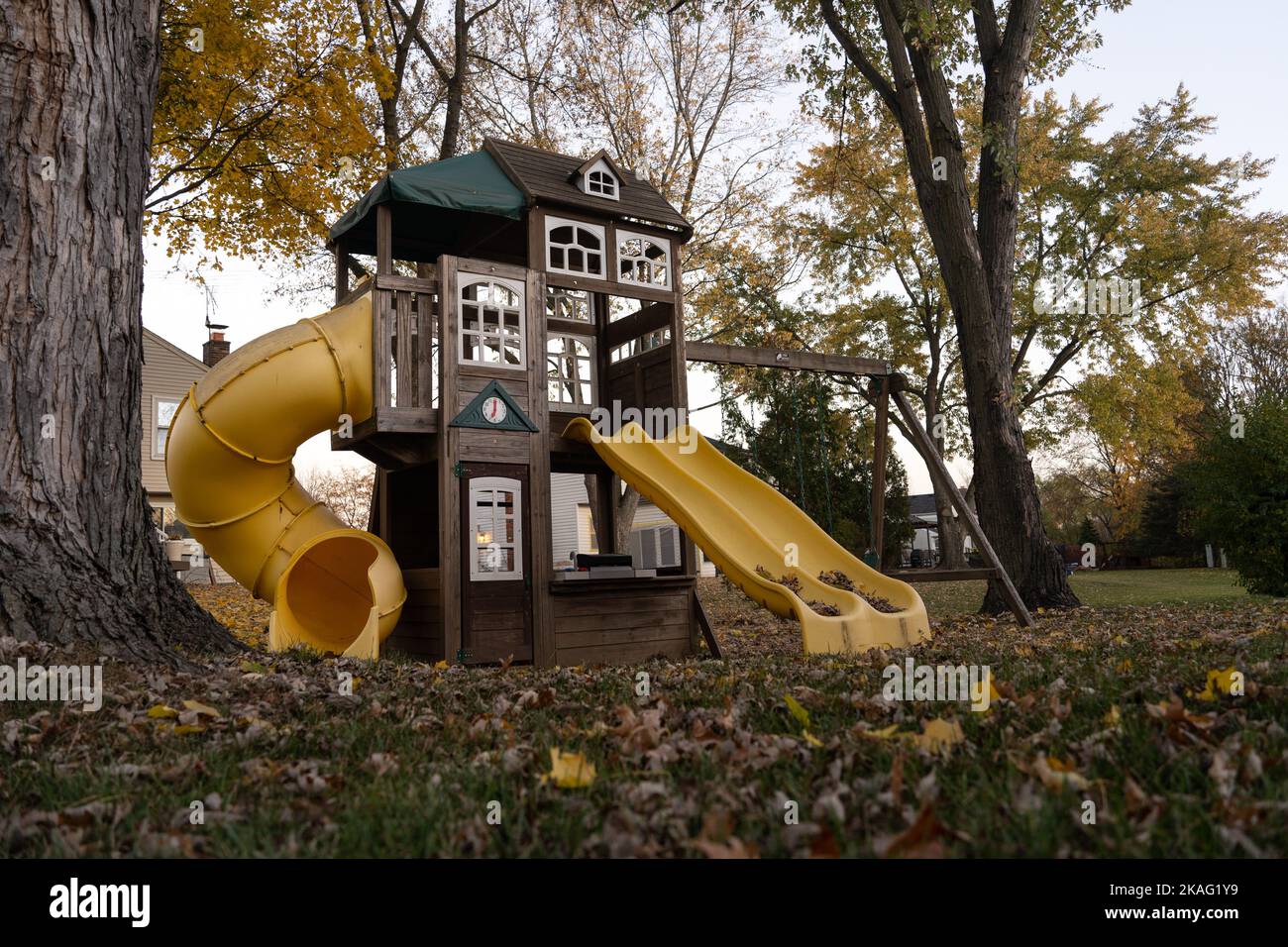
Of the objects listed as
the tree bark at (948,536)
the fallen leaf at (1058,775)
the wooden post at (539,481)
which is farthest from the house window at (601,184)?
the tree bark at (948,536)

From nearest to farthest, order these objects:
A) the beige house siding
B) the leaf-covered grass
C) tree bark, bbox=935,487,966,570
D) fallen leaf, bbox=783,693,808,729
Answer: the leaf-covered grass → fallen leaf, bbox=783,693,808,729 → tree bark, bbox=935,487,966,570 → the beige house siding

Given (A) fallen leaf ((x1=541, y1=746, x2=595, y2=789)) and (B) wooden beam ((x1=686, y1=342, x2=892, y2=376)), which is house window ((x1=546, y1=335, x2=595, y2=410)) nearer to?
(B) wooden beam ((x1=686, y1=342, x2=892, y2=376))

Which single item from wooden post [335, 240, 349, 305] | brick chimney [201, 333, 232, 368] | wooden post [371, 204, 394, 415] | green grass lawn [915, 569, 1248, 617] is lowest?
green grass lawn [915, 569, 1248, 617]

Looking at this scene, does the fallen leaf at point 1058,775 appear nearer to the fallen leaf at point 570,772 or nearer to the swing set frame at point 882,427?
the fallen leaf at point 570,772

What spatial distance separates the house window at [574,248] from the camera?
983 cm

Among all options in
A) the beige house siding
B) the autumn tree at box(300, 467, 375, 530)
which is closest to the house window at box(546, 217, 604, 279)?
the beige house siding

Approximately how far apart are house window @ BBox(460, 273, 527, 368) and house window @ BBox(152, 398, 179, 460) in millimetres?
19402

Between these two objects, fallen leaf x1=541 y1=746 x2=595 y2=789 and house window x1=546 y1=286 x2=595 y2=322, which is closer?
fallen leaf x1=541 y1=746 x2=595 y2=789

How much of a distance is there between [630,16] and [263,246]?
30.6 ft

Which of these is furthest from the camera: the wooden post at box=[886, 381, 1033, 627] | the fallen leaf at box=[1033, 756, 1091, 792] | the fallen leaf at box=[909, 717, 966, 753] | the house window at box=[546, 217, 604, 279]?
the wooden post at box=[886, 381, 1033, 627]

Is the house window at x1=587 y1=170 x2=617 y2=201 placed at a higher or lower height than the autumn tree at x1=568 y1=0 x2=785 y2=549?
lower

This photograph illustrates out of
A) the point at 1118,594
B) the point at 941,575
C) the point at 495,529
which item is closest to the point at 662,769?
the point at 495,529

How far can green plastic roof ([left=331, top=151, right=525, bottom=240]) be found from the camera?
9023mm
